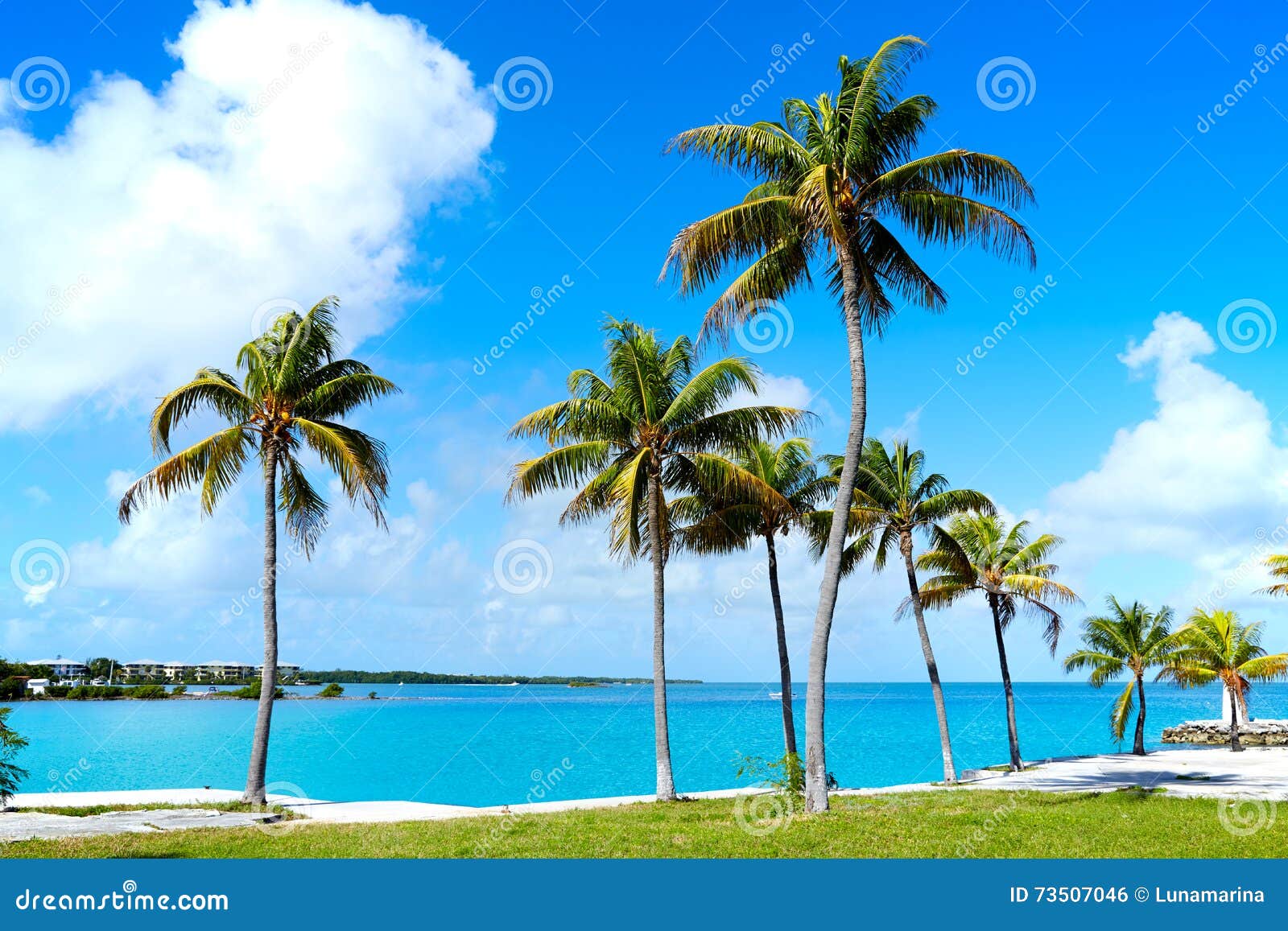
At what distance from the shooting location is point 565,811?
17.6 m

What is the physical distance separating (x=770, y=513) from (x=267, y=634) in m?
12.5

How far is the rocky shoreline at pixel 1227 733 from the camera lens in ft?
155

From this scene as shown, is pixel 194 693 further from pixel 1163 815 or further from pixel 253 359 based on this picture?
pixel 1163 815

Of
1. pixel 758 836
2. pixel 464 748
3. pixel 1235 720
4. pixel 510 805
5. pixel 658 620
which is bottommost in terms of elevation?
pixel 464 748

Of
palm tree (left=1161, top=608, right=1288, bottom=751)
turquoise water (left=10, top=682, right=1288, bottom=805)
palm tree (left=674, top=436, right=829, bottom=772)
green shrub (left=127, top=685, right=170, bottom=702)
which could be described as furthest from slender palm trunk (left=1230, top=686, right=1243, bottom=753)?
green shrub (left=127, top=685, right=170, bottom=702)

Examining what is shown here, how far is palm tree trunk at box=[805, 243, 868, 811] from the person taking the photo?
594 inches

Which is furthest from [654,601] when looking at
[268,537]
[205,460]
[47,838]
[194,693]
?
[194,693]

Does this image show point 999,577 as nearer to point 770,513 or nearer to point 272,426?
point 770,513

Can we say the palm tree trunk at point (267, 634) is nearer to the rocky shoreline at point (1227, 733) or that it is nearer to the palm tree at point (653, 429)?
the palm tree at point (653, 429)

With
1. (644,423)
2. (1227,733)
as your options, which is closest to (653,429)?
(644,423)

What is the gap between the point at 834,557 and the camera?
1527 cm

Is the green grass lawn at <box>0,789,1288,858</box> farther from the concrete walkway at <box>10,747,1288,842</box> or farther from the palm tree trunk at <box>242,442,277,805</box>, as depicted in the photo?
the palm tree trunk at <box>242,442,277,805</box>

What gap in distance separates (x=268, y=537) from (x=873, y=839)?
13.4 meters

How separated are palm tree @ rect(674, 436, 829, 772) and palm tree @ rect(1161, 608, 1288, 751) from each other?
25.8 meters
